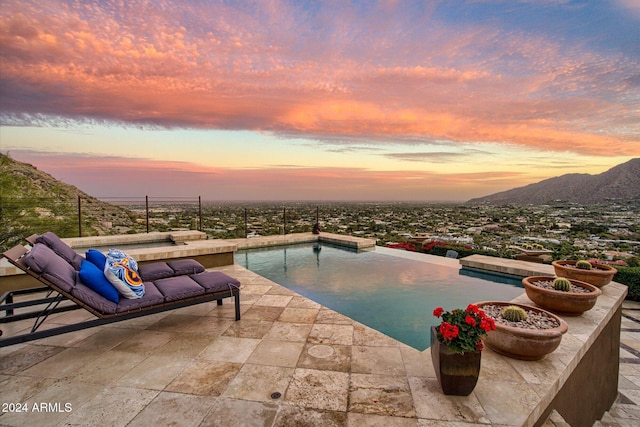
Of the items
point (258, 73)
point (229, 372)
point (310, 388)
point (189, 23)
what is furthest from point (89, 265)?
point (258, 73)

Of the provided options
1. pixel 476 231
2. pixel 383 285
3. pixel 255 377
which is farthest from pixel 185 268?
pixel 476 231

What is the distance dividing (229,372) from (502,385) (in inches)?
76.0

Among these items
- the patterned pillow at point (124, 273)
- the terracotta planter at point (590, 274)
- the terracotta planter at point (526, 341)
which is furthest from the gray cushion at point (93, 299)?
the terracotta planter at point (590, 274)

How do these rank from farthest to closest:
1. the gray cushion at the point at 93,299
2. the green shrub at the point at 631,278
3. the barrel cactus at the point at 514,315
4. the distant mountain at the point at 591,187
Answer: the distant mountain at the point at 591,187
the green shrub at the point at 631,278
the barrel cactus at the point at 514,315
the gray cushion at the point at 93,299

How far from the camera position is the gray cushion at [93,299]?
2.39 m

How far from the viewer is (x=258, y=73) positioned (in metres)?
7.79

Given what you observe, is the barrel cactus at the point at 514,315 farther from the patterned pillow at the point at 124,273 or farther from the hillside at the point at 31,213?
the hillside at the point at 31,213

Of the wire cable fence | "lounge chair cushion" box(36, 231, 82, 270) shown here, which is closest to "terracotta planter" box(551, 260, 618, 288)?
"lounge chair cushion" box(36, 231, 82, 270)

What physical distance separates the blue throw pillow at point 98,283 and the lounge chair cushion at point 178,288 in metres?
0.41

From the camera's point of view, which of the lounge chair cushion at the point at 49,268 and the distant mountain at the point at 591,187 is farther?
the distant mountain at the point at 591,187

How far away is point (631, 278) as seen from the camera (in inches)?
271

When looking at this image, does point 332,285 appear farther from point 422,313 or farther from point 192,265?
point 192,265

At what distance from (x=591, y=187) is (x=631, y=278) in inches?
720

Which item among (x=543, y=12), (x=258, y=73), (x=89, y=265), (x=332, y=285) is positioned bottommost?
(x=332, y=285)
